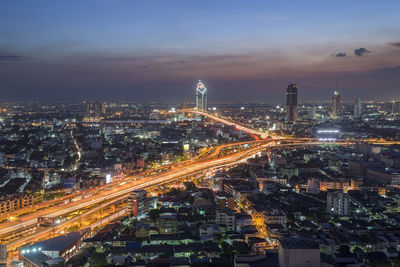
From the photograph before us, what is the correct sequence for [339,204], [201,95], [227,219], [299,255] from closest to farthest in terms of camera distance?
1. [299,255]
2. [227,219]
3. [339,204]
4. [201,95]

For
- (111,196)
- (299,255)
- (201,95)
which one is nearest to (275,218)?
(299,255)

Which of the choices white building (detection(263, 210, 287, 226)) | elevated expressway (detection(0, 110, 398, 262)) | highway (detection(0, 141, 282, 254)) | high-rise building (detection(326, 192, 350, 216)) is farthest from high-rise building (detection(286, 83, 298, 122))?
white building (detection(263, 210, 287, 226))

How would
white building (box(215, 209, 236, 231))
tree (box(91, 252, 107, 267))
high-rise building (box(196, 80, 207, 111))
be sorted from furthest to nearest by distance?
high-rise building (box(196, 80, 207, 111))
white building (box(215, 209, 236, 231))
tree (box(91, 252, 107, 267))

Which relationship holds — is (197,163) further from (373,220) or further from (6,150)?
(6,150)

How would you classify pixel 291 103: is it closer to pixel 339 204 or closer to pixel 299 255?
pixel 339 204

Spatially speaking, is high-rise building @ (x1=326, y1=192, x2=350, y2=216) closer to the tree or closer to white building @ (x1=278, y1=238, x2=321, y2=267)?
white building @ (x1=278, y1=238, x2=321, y2=267)

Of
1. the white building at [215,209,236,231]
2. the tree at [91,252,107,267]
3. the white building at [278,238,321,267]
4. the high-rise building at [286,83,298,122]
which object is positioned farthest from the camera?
the high-rise building at [286,83,298,122]

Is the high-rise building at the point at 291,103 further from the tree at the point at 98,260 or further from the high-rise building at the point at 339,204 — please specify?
the tree at the point at 98,260

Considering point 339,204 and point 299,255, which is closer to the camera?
point 299,255

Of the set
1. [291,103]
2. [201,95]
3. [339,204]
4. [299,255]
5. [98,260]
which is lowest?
[98,260]

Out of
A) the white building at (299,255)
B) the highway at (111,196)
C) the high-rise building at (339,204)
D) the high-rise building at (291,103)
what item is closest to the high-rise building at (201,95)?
the high-rise building at (291,103)
